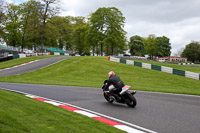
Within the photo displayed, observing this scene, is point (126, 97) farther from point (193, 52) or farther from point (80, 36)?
point (193, 52)

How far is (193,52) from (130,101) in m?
107

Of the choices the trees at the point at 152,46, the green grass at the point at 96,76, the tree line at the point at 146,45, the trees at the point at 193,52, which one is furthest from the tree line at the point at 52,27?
the trees at the point at 193,52

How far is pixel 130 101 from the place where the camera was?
8500 mm

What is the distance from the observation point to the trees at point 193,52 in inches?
4049

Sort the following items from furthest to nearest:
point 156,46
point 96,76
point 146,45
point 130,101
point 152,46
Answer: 1. point 146,45
2. point 156,46
3. point 152,46
4. point 96,76
5. point 130,101

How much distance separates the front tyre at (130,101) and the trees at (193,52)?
10388cm

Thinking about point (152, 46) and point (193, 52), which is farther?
point (193, 52)

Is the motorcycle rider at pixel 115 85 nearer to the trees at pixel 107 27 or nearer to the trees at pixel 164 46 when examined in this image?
the trees at pixel 107 27

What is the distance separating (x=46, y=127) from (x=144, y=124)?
2.64m

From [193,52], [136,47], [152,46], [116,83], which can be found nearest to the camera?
[116,83]

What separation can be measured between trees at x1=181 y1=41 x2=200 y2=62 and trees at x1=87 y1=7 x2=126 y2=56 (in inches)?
2294

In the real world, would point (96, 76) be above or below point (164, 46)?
below

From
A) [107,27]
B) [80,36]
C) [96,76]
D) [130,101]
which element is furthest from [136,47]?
[130,101]

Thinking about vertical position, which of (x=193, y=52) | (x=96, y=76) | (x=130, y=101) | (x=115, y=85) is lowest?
(x=96, y=76)
